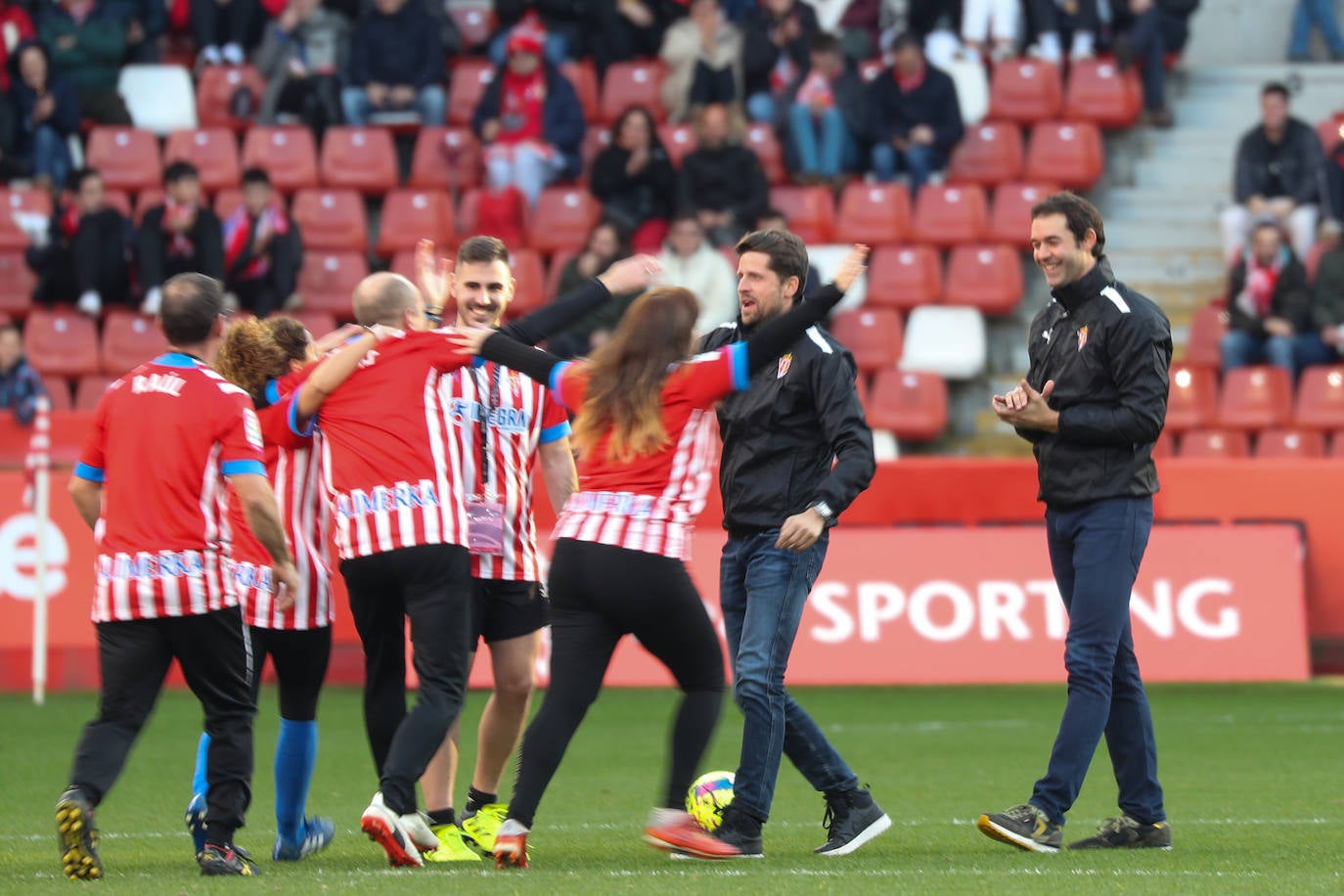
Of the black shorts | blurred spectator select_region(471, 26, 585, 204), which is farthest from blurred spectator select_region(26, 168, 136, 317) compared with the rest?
the black shorts

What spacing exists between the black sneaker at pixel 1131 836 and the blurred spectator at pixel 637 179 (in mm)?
10926

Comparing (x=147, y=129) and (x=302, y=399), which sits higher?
(x=147, y=129)

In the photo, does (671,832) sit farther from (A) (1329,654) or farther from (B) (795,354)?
(A) (1329,654)

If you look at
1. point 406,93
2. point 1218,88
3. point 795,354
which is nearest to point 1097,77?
point 1218,88

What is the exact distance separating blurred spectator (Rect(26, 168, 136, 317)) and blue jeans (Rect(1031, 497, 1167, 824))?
12.0m

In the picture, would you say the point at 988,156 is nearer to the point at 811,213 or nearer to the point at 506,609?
the point at 811,213

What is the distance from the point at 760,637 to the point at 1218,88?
14.6m

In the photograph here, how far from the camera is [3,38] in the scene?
19266 mm

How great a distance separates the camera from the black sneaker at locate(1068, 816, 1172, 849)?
6.81m

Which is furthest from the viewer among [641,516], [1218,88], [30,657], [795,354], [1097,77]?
[1218,88]

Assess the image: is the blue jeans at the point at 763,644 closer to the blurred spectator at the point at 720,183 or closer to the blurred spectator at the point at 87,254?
the blurred spectator at the point at 720,183

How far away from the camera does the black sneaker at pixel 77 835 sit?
6023 millimetres

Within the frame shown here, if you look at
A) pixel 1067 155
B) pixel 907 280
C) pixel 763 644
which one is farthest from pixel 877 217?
pixel 763 644

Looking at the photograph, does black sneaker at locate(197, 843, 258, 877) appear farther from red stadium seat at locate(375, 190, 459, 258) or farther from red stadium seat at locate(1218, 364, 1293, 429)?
red stadium seat at locate(375, 190, 459, 258)
